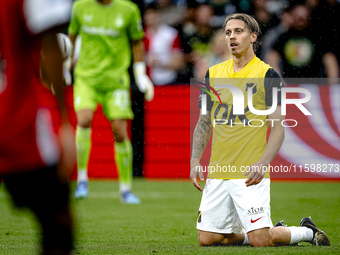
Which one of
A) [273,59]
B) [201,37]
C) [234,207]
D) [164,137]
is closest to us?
[234,207]

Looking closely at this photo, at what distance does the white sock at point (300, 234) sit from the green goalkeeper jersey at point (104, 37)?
2.90 meters

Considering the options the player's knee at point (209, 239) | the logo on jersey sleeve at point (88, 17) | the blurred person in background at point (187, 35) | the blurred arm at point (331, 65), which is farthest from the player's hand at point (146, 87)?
the blurred arm at point (331, 65)

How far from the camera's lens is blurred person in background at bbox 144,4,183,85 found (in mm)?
7633

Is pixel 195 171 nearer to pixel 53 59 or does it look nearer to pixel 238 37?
pixel 238 37

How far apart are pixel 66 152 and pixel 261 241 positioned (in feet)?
6.48

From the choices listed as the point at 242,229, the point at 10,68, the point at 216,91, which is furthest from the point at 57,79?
the point at 242,229

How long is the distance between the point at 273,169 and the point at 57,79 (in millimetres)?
6520

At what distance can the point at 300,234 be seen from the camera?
346 centimetres

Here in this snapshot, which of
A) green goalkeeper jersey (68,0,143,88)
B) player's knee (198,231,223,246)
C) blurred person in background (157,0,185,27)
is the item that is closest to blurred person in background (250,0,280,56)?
blurred person in background (157,0,185,27)

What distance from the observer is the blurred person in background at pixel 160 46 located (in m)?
7.63

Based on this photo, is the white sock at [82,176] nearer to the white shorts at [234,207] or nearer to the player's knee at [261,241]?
the white shorts at [234,207]

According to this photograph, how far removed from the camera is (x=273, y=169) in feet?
25.8

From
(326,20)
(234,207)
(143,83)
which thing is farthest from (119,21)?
(326,20)

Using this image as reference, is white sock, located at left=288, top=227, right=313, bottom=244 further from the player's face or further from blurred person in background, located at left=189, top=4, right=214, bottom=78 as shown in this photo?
blurred person in background, located at left=189, top=4, right=214, bottom=78
